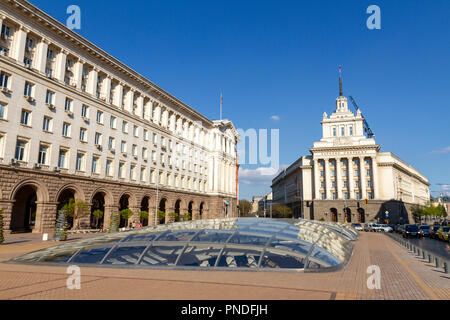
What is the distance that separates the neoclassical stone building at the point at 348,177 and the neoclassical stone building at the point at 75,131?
152 ft

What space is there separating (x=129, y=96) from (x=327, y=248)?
43073 millimetres

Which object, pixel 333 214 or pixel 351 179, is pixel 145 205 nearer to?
pixel 333 214

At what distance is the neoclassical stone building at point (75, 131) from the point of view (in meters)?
33.0

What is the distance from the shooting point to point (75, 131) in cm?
4044

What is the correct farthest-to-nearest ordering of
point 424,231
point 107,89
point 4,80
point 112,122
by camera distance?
point 112,122
point 107,89
point 424,231
point 4,80

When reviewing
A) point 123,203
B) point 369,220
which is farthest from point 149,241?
point 369,220

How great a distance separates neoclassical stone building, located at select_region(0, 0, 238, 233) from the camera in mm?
Result: 33031

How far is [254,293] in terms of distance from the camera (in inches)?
380

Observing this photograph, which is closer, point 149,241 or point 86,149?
point 149,241

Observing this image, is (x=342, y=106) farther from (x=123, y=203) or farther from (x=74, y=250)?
(x=74, y=250)

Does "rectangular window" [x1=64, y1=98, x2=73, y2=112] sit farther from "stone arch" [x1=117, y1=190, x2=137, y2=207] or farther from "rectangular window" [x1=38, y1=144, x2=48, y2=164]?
"stone arch" [x1=117, y1=190, x2=137, y2=207]

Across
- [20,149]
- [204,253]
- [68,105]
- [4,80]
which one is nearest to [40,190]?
[20,149]

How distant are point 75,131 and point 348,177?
76.5 m

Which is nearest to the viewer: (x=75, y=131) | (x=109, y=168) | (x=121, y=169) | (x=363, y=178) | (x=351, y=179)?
(x=75, y=131)
